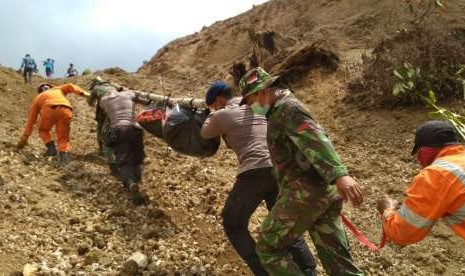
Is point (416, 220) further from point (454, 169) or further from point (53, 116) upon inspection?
point (53, 116)

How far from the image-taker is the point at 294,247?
4410 millimetres

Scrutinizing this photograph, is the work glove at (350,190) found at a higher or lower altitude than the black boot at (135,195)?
higher

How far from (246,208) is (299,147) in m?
1.03

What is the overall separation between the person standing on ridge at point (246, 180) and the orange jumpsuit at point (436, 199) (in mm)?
1267

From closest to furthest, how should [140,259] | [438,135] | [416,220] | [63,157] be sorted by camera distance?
[416,220] → [438,135] → [140,259] → [63,157]

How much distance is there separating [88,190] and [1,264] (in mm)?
2155

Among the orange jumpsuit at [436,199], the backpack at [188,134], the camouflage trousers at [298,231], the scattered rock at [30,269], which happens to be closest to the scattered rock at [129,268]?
the scattered rock at [30,269]

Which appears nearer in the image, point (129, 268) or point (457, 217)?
point (457, 217)

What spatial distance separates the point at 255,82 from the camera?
4066mm

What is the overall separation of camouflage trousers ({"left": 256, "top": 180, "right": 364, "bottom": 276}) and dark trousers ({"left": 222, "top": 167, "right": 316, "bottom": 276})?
60 centimetres

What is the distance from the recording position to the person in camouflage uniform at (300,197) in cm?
373

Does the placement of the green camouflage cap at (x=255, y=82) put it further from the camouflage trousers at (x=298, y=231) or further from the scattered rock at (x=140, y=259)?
the scattered rock at (x=140, y=259)

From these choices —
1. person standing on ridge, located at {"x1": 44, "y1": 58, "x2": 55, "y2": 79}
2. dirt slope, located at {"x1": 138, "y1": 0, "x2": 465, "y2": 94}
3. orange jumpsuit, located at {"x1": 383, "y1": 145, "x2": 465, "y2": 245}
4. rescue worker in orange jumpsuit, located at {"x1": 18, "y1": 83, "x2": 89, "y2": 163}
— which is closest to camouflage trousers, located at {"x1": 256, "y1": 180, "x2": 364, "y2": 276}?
orange jumpsuit, located at {"x1": 383, "y1": 145, "x2": 465, "y2": 245}

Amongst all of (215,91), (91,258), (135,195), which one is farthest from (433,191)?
(135,195)
